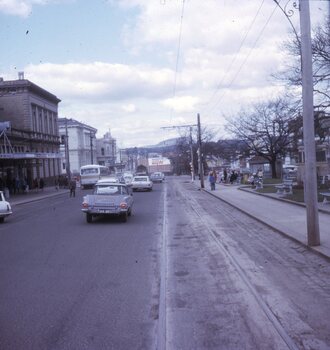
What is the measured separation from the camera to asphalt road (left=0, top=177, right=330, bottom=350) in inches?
207

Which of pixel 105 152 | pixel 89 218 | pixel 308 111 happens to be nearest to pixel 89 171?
pixel 89 218

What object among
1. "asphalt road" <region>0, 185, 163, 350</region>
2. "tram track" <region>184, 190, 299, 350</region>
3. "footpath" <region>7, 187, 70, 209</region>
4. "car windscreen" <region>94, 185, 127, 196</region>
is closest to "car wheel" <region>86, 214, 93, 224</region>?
"car windscreen" <region>94, 185, 127, 196</region>

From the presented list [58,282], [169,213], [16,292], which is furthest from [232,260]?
[169,213]

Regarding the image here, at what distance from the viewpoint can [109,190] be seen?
59.2ft

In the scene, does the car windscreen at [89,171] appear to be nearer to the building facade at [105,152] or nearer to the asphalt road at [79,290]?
the asphalt road at [79,290]

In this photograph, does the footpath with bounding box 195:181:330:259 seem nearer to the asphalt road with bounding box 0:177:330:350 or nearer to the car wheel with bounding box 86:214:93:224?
the asphalt road with bounding box 0:177:330:350

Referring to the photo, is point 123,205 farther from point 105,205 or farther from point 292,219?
point 292,219

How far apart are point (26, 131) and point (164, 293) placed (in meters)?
48.5

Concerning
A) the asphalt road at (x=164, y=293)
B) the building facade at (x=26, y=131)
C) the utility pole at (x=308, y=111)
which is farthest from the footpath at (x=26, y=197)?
the utility pole at (x=308, y=111)

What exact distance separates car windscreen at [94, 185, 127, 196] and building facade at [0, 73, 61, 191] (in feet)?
82.7

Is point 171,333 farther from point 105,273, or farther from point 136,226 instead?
point 136,226

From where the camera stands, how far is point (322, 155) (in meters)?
42.5

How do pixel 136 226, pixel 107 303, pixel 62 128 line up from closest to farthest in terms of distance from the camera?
pixel 107 303 < pixel 136 226 < pixel 62 128

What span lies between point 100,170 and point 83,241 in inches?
1664
